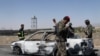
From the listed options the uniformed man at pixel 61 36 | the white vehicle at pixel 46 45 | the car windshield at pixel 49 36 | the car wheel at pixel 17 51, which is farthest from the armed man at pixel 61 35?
the car wheel at pixel 17 51

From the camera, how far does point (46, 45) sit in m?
14.7

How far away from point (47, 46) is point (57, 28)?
3275mm

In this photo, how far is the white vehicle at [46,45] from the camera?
1409 centimetres

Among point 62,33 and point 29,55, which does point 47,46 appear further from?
point 62,33

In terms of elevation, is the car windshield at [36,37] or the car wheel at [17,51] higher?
the car windshield at [36,37]

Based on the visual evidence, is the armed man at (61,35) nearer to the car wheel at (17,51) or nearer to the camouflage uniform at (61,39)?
the camouflage uniform at (61,39)


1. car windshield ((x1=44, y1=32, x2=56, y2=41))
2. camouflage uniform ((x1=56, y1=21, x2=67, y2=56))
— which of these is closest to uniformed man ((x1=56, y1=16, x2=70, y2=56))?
camouflage uniform ((x1=56, y1=21, x2=67, y2=56))

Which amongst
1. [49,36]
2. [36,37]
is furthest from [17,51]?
[49,36]

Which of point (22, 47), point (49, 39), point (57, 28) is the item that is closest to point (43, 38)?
point (49, 39)

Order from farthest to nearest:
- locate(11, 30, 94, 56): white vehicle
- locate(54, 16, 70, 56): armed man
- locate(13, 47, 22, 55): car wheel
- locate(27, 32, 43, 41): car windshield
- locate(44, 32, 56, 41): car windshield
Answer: locate(13, 47, 22, 55): car wheel < locate(27, 32, 43, 41): car windshield < locate(44, 32, 56, 41): car windshield < locate(11, 30, 94, 56): white vehicle < locate(54, 16, 70, 56): armed man

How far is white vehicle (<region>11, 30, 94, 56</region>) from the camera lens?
1409 centimetres

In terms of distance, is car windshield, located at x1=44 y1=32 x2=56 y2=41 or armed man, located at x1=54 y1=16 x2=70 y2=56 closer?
armed man, located at x1=54 y1=16 x2=70 y2=56

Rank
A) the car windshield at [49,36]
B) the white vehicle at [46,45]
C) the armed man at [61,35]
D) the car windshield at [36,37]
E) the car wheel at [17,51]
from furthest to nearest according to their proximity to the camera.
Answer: the car wheel at [17,51] → the car windshield at [36,37] → the car windshield at [49,36] → the white vehicle at [46,45] → the armed man at [61,35]

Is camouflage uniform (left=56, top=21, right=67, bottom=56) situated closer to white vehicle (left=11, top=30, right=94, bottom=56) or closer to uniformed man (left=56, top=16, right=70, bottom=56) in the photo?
uniformed man (left=56, top=16, right=70, bottom=56)
